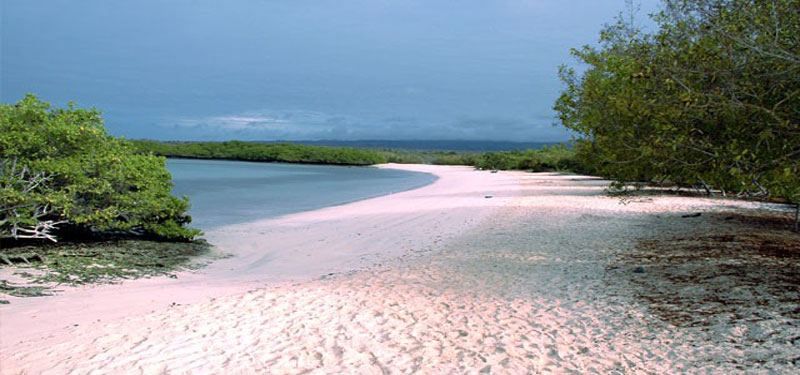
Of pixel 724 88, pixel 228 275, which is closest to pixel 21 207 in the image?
pixel 228 275

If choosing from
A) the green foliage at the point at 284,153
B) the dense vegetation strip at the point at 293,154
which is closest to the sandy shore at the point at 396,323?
the dense vegetation strip at the point at 293,154

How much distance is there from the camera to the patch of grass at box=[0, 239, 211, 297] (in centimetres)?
816

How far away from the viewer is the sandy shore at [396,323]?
5055mm

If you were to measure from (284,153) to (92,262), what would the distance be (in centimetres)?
9467

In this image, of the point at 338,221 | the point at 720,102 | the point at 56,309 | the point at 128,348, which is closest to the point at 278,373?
the point at 128,348

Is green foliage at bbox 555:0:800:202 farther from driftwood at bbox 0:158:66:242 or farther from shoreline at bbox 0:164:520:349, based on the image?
driftwood at bbox 0:158:66:242

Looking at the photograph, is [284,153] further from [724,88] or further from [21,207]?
[724,88]

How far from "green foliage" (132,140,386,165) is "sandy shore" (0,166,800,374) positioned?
291ft

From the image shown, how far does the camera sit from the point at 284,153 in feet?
335

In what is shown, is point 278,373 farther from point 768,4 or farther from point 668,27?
point 668,27

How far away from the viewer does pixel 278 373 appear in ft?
16.0

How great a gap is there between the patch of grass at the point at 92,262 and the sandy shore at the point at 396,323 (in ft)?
1.89

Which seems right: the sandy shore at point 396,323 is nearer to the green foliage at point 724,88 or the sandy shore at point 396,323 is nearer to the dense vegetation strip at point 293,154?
the green foliage at point 724,88

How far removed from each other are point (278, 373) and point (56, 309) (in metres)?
3.78
